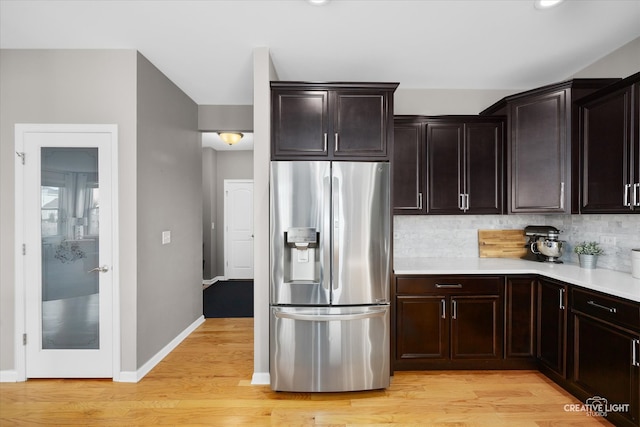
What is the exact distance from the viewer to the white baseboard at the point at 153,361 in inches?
101

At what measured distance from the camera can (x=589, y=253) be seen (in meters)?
2.64

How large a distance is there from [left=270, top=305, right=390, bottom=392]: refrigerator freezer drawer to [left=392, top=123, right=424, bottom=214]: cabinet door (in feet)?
4.17

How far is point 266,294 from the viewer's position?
8.34ft

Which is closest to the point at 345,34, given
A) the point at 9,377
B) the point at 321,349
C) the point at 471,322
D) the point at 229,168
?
the point at 321,349

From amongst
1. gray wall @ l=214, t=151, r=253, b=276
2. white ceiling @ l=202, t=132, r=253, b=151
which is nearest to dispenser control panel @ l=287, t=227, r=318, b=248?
white ceiling @ l=202, t=132, r=253, b=151

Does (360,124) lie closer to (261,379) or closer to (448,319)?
(448,319)

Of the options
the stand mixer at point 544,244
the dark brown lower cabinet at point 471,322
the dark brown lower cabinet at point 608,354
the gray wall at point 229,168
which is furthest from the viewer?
the gray wall at point 229,168

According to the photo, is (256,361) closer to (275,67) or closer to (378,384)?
(378,384)

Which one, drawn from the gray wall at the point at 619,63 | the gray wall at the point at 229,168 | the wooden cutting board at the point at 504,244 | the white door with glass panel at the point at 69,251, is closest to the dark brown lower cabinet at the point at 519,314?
the wooden cutting board at the point at 504,244

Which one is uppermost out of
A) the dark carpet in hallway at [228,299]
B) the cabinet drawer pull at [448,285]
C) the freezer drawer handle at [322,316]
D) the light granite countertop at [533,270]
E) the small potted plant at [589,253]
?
the small potted plant at [589,253]

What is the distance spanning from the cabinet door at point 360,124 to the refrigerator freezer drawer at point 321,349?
1.27 metres

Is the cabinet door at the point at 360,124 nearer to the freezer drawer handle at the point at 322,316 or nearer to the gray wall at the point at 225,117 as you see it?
the freezer drawer handle at the point at 322,316

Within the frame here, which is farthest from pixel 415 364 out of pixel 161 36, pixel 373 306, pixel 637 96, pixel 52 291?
pixel 161 36

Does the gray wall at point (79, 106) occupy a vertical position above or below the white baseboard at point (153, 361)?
above
